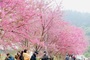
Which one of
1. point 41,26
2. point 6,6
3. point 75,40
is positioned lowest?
point 75,40

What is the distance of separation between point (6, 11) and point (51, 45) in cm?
1381

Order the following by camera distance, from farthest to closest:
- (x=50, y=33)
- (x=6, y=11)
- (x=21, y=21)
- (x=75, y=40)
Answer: (x=75, y=40), (x=50, y=33), (x=21, y=21), (x=6, y=11)

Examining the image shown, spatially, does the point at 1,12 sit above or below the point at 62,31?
above

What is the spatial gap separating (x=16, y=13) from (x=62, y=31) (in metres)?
15.9

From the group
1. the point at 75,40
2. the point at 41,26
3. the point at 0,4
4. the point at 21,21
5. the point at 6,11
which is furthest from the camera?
the point at 75,40

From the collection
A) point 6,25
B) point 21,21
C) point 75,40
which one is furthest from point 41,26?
point 6,25

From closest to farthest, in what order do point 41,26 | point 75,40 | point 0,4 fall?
point 0,4 < point 41,26 < point 75,40

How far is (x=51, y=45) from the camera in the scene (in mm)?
29938

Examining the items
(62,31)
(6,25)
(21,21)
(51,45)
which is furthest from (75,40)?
(6,25)

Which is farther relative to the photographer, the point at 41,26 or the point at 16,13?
the point at 41,26

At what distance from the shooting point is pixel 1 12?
1565 cm

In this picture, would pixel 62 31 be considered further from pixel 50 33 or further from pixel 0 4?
pixel 0 4

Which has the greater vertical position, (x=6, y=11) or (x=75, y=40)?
(x=6, y=11)

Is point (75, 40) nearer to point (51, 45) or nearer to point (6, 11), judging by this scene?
point (51, 45)
